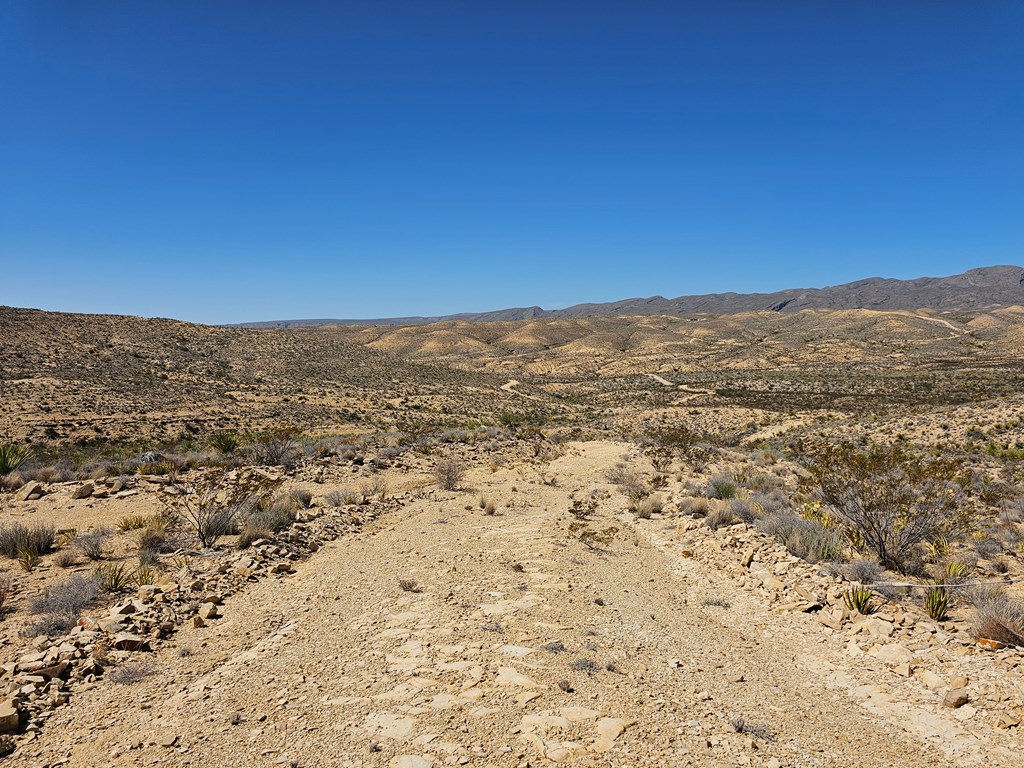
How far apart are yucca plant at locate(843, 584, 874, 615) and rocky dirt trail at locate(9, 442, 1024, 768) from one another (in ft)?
1.97

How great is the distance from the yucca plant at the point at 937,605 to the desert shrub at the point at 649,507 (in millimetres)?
6248

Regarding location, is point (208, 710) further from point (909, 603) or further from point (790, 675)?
point (909, 603)

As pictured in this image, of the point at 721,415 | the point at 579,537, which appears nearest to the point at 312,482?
the point at 579,537

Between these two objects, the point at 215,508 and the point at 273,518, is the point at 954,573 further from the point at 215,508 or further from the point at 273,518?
the point at 215,508

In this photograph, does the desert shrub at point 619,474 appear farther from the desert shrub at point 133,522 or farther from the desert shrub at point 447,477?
the desert shrub at point 133,522

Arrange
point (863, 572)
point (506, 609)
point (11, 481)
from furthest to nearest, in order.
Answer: point (11, 481)
point (863, 572)
point (506, 609)

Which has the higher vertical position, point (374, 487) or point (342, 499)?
point (342, 499)

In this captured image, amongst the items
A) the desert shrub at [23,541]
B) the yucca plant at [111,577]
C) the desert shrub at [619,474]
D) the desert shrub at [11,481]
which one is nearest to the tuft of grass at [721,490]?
the desert shrub at [619,474]

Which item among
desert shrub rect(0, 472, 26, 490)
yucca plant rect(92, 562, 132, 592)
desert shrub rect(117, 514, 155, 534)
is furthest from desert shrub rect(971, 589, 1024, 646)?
desert shrub rect(0, 472, 26, 490)

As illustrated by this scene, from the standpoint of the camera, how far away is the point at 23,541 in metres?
8.74

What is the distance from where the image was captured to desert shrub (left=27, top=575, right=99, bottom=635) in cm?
621

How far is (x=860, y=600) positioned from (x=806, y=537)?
6.79 feet

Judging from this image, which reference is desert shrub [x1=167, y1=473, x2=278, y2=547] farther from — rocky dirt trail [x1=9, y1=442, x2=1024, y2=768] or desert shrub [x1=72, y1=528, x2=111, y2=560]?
rocky dirt trail [x1=9, y1=442, x2=1024, y2=768]

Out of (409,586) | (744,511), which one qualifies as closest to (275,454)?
(409,586)
